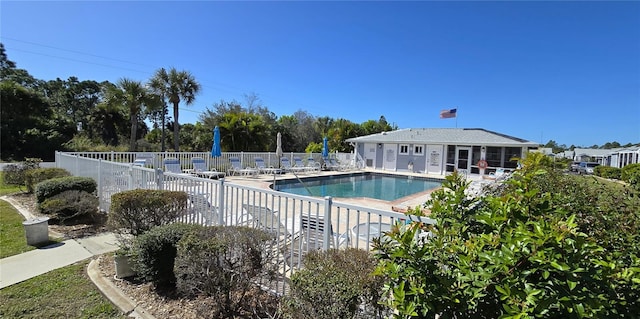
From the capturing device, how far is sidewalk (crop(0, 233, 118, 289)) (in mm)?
3840

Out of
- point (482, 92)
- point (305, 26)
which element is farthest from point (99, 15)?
point (482, 92)

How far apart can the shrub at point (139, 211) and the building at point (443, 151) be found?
20479 mm

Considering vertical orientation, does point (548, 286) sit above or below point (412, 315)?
above

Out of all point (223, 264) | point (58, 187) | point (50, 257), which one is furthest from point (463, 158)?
point (50, 257)

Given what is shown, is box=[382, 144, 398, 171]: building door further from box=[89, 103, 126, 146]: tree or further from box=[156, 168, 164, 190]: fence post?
box=[89, 103, 126, 146]: tree

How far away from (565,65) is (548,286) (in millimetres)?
26755

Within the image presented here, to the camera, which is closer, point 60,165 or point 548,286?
point 548,286

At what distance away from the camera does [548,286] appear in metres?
1.19

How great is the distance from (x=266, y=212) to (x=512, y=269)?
2.85 m

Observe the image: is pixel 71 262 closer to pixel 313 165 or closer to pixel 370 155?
pixel 313 165

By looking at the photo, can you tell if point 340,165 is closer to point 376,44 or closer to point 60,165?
point 376,44

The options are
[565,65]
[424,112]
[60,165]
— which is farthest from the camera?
[424,112]

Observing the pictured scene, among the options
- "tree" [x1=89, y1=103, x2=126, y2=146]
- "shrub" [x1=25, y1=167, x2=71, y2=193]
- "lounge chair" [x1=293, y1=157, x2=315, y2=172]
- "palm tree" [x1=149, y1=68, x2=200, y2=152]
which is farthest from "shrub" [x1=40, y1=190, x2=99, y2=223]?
"tree" [x1=89, y1=103, x2=126, y2=146]

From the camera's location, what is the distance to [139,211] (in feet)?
13.6
